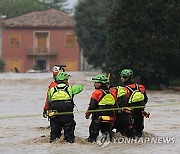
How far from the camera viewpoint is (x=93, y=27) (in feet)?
204

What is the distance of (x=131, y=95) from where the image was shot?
1341cm

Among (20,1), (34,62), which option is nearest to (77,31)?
(34,62)

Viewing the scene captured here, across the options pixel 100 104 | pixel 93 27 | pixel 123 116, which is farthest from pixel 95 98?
pixel 93 27

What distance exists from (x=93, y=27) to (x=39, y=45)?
2339 centimetres

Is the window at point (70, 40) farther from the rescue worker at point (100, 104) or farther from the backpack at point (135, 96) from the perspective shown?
the rescue worker at point (100, 104)

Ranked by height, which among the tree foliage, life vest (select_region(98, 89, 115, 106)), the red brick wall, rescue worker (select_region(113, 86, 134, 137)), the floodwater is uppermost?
the tree foliage

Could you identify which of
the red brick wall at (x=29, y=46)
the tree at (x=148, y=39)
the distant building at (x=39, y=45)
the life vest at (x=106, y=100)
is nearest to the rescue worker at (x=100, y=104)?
the life vest at (x=106, y=100)

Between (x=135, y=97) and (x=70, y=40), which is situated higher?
(x=70, y=40)

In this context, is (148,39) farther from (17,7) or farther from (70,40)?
(17,7)

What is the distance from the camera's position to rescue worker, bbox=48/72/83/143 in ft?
41.1

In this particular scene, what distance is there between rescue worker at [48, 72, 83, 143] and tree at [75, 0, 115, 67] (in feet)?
156

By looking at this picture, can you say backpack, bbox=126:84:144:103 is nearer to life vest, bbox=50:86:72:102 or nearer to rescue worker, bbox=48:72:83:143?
rescue worker, bbox=48:72:83:143

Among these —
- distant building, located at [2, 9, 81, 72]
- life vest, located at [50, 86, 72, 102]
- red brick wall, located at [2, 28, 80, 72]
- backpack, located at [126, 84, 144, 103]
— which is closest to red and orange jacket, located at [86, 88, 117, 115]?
life vest, located at [50, 86, 72, 102]

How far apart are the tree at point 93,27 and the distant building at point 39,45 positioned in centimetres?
2047
